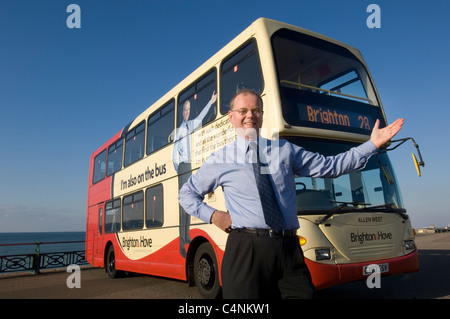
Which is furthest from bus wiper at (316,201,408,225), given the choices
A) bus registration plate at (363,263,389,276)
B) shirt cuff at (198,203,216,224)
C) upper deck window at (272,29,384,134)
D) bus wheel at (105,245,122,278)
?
bus wheel at (105,245,122,278)

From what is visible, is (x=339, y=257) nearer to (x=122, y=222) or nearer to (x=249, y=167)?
(x=249, y=167)

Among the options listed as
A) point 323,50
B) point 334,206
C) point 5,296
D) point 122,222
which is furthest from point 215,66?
point 5,296

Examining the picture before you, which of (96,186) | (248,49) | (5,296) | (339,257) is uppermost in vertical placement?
(248,49)

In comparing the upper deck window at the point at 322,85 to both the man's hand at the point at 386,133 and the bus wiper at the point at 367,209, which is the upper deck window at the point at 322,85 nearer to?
the bus wiper at the point at 367,209

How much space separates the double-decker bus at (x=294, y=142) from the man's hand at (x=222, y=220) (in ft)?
8.63

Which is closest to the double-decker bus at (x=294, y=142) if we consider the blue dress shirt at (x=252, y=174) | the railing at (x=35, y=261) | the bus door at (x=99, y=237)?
the blue dress shirt at (x=252, y=174)

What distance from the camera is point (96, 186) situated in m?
13.1

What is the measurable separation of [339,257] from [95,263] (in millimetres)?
10082

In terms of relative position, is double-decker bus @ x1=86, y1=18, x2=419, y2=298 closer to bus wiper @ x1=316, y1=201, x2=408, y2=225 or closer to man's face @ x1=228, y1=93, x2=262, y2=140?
bus wiper @ x1=316, y1=201, x2=408, y2=225

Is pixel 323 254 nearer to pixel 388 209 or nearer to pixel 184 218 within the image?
pixel 388 209

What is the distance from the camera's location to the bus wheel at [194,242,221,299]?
19.9 ft

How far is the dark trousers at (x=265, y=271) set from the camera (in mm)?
2113

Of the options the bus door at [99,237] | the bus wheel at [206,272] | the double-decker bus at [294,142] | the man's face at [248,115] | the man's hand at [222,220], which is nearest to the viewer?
the man's hand at [222,220]

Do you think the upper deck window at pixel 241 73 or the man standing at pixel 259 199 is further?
the upper deck window at pixel 241 73
